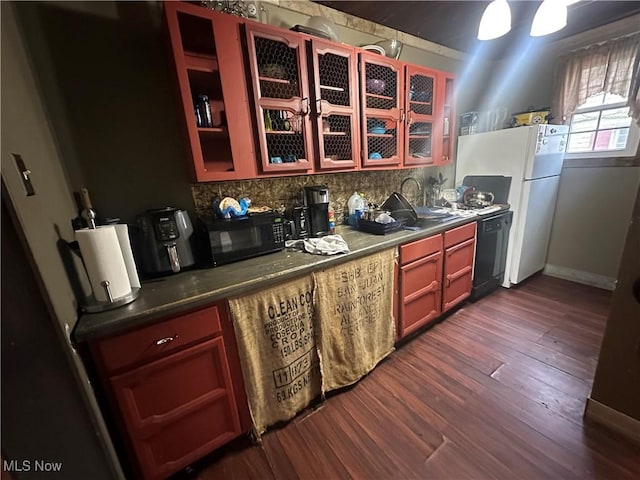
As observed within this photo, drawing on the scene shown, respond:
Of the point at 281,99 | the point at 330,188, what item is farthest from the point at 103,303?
the point at 330,188

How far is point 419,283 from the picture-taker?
1.86 metres

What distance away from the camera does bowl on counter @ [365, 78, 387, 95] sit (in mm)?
1789

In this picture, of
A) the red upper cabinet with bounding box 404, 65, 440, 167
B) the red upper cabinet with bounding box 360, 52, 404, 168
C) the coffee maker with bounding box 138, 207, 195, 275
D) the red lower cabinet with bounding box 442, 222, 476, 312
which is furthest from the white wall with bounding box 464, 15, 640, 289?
the coffee maker with bounding box 138, 207, 195, 275

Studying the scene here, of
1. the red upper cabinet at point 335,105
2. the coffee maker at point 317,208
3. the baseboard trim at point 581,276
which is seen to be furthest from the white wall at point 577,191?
the coffee maker at point 317,208

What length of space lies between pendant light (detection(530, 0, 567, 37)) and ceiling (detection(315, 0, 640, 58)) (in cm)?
73

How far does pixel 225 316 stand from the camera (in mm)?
1107

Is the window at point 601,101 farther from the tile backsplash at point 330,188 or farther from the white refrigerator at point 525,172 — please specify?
the tile backsplash at point 330,188

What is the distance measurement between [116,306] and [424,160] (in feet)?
7.40

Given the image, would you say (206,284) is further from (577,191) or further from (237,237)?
(577,191)

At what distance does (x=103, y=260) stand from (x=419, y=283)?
5.85 ft

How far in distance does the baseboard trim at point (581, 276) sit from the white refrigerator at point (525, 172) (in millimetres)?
237

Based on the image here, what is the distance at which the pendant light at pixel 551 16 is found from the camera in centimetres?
126

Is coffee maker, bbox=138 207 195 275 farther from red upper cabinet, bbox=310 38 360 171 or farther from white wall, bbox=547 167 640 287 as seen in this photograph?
white wall, bbox=547 167 640 287

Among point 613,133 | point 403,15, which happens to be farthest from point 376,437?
point 613,133
